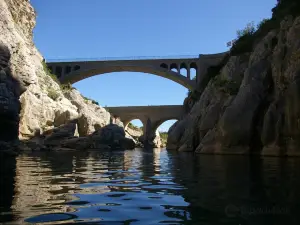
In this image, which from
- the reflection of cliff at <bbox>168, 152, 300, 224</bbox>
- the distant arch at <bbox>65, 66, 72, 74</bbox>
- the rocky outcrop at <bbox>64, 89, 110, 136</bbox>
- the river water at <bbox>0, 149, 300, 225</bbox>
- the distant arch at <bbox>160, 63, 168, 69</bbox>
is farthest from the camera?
the distant arch at <bbox>65, 66, 72, 74</bbox>

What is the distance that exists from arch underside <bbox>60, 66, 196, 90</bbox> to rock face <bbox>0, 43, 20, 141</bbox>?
49.7 metres

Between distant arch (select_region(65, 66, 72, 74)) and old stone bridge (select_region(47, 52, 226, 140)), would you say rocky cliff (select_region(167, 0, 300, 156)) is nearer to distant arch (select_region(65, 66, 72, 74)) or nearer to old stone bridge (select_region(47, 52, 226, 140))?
old stone bridge (select_region(47, 52, 226, 140))

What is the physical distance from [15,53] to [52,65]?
1718 inches

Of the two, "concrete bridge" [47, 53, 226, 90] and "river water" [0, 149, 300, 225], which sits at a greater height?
"concrete bridge" [47, 53, 226, 90]

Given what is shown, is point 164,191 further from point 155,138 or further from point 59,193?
point 155,138

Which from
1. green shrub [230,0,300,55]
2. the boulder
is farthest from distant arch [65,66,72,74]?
green shrub [230,0,300,55]

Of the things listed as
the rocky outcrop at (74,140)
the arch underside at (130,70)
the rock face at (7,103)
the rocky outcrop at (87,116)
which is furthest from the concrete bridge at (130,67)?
the rock face at (7,103)

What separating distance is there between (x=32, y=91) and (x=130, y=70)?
1393 inches

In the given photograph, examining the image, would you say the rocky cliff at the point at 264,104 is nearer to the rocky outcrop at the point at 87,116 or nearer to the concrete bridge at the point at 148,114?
the rocky outcrop at the point at 87,116

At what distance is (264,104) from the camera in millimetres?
23031

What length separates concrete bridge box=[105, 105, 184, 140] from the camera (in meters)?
76.4

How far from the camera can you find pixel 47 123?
134ft

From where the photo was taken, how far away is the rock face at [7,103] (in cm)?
1964

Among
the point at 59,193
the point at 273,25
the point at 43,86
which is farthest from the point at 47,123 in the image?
the point at 59,193
